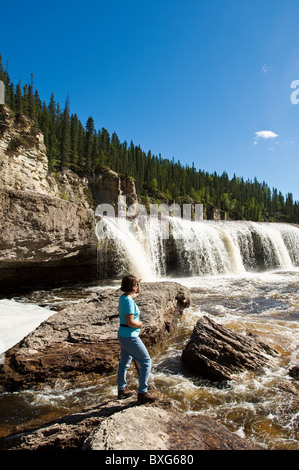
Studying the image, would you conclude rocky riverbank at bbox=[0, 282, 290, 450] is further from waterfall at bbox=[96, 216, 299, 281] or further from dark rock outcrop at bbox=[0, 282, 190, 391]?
waterfall at bbox=[96, 216, 299, 281]

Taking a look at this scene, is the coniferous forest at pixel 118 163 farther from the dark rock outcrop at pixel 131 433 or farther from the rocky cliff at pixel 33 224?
the dark rock outcrop at pixel 131 433

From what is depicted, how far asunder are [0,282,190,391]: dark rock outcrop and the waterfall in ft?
27.7

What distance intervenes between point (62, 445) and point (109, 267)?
14143 mm

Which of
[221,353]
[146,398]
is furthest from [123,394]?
[221,353]

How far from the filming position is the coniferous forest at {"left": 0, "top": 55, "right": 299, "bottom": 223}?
42.9 m

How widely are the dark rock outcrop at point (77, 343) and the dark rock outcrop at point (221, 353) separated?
1.08 m

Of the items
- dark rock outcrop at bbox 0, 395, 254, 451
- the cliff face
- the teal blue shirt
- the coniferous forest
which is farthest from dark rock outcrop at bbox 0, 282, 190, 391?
the coniferous forest

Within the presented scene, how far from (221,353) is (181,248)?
15877 mm

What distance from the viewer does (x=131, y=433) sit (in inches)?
89.9

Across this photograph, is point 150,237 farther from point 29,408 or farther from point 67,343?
point 29,408

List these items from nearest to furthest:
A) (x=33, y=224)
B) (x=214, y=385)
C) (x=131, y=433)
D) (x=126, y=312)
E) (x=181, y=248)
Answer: (x=131, y=433), (x=126, y=312), (x=214, y=385), (x=33, y=224), (x=181, y=248)

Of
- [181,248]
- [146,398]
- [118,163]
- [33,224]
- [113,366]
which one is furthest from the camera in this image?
[118,163]

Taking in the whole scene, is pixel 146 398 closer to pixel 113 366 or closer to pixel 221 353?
pixel 113 366

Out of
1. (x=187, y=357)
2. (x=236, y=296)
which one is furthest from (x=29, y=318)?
(x=236, y=296)
